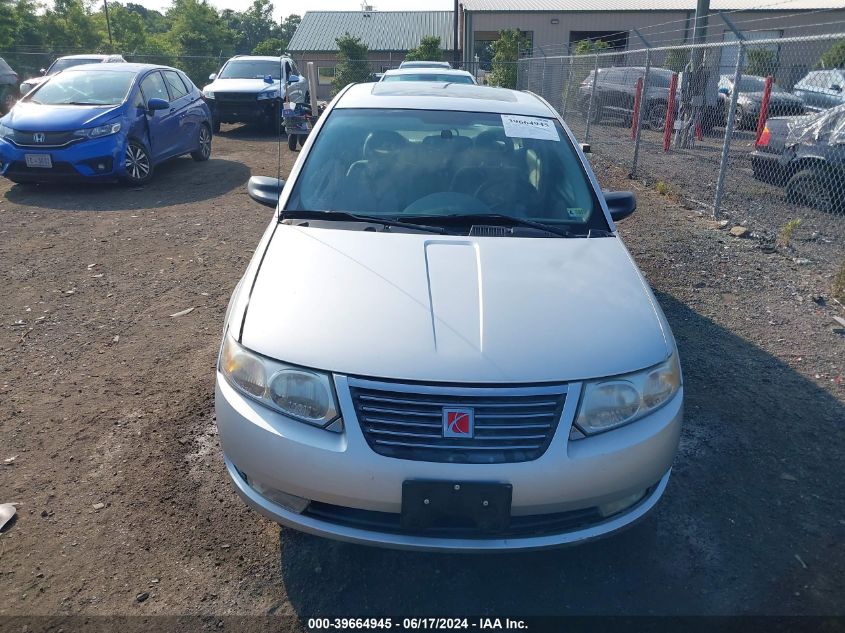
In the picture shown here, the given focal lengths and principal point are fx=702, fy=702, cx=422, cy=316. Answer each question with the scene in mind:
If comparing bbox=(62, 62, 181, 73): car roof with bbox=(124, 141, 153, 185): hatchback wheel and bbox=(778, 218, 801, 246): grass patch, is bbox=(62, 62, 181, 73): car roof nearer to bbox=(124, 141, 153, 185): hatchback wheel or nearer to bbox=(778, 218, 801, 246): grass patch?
bbox=(124, 141, 153, 185): hatchback wheel

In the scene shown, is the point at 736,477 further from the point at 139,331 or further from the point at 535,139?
the point at 139,331

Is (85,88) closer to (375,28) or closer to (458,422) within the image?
(458,422)

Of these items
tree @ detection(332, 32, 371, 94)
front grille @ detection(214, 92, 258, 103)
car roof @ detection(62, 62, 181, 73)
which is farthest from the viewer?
tree @ detection(332, 32, 371, 94)

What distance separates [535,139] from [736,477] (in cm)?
210

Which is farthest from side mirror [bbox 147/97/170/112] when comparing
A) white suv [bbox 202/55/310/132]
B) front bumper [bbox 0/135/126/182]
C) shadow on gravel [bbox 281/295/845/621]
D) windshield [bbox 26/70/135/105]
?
shadow on gravel [bbox 281/295/845/621]

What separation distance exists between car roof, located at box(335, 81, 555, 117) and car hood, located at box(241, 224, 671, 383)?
1169 millimetres

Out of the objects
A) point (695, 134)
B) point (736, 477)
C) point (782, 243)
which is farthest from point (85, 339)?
point (695, 134)

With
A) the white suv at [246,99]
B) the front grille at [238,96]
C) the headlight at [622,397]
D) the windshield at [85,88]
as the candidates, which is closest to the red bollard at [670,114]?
the white suv at [246,99]

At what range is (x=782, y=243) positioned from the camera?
23.6 feet

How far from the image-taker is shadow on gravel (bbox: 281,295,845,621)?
2.66m

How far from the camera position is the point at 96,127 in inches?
355

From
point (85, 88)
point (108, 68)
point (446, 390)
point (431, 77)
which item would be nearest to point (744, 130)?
point (431, 77)

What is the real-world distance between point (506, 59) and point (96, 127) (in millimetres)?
19721

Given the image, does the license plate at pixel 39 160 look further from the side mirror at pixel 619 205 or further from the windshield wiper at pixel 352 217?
the side mirror at pixel 619 205
